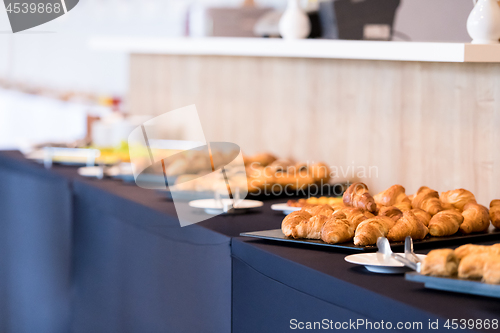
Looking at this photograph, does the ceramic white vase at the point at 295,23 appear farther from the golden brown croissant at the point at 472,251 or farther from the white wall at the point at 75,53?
the white wall at the point at 75,53

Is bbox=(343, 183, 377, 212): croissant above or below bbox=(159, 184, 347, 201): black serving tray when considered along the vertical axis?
above

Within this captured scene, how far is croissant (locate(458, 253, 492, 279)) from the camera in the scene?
0.78 meters

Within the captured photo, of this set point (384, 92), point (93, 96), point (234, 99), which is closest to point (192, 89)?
point (234, 99)

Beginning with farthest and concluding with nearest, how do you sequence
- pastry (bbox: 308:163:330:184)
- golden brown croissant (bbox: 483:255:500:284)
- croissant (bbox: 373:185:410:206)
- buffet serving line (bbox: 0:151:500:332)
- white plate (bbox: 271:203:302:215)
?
pastry (bbox: 308:163:330:184) < white plate (bbox: 271:203:302:215) < croissant (bbox: 373:185:410:206) < buffet serving line (bbox: 0:151:500:332) < golden brown croissant (bbox: 483:255:500:284)

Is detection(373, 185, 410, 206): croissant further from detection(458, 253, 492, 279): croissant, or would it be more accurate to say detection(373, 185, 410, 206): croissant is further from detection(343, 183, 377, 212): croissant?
detection(458, 253, 492, 279): croissant

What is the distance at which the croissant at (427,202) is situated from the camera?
3.92ft

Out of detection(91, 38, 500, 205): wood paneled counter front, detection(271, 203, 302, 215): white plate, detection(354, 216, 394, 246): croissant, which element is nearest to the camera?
detection(354, 216, 394, 246): croissant

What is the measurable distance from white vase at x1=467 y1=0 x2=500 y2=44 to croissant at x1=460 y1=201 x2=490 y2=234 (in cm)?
41

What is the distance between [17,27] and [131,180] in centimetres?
68

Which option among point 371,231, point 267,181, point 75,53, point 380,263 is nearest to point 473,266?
point 380,263

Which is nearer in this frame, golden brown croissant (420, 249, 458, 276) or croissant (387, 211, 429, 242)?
golden brown croissant (420, 249, 458, 276)

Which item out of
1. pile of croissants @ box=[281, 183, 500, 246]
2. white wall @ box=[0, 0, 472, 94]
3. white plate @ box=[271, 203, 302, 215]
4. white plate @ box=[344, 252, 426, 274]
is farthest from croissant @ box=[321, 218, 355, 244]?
white wall @ box=[0, 0, 472, 94]

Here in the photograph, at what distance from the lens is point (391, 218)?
43.9 inches

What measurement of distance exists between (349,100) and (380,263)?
1123 mm
